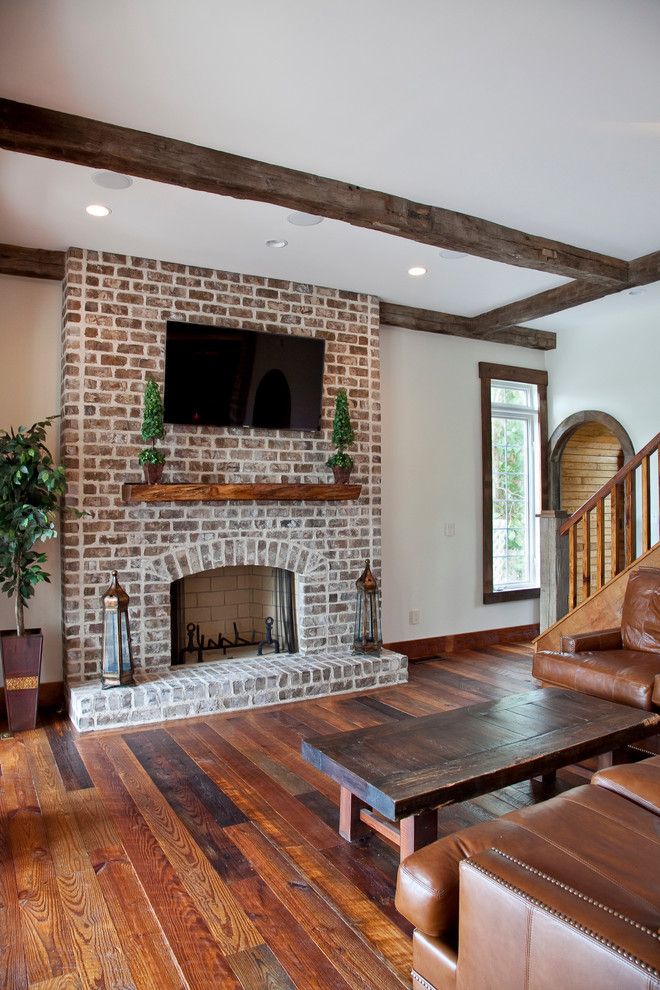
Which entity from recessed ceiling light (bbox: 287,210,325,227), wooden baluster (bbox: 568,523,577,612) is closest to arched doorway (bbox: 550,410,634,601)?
wooden baluster (bbox: 568,523,577,612)

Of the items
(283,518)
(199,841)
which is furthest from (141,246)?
(199,841)

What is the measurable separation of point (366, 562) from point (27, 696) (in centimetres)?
251

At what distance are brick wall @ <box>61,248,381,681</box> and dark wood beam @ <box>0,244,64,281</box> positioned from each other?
140 mm

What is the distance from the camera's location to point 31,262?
4477 millimetres

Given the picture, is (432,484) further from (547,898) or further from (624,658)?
(547,898)

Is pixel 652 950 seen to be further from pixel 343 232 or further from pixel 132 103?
pixel 343 232

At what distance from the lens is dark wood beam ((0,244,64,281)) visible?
4426mm

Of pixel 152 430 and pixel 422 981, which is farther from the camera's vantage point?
pixel 152 430

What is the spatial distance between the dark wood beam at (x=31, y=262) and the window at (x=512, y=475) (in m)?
3.74

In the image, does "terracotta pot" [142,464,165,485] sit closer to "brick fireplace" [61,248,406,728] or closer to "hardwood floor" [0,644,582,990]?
"brick fireplace" [61,248,406,728]

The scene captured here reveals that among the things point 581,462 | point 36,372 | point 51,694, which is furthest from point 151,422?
point 581,462

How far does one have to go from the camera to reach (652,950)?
1.19 m

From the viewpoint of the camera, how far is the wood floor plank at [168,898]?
200cm

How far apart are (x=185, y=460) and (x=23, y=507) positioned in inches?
45.1
